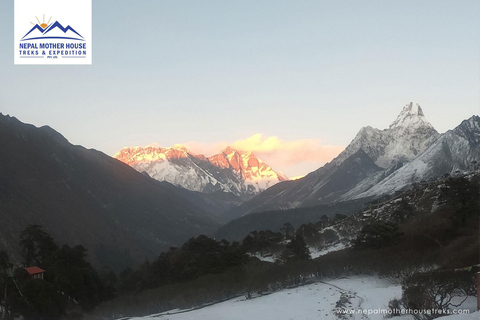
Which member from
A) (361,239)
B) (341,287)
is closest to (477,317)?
(341,287)

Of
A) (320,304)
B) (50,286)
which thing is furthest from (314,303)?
(50,286)

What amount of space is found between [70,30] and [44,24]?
135 inches

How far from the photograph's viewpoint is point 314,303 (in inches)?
2036

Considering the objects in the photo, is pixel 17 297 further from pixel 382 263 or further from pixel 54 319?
pixel 382 263

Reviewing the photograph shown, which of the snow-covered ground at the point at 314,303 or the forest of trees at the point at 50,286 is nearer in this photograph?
the snow-covered ground at the point at 314,303

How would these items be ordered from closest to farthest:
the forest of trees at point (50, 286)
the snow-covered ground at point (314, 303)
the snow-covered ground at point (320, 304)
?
the snow-covered ground at point (320, 304)
the snow-covered ground at point (314, 303)
the forest of trees at point (50, 286)

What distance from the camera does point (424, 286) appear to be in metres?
36.4

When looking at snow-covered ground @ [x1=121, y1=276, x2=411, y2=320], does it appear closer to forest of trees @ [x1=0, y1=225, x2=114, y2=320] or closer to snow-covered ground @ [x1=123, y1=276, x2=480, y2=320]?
snow-covered ground @ [x1=123, y1=276, x2=480, y2=320]

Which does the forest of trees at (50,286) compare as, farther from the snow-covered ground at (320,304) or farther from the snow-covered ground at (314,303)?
the snow-covered ground at (320,304)

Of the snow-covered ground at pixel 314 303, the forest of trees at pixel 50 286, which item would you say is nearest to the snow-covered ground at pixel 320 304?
the snow-covered ground at pixel 314 303

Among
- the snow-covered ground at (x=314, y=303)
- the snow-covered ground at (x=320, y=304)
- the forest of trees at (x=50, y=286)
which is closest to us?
the snow-covered ground at (x=320, y=304)

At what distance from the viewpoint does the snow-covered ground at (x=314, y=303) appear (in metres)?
45.7

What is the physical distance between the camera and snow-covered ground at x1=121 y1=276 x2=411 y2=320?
45.7 metres

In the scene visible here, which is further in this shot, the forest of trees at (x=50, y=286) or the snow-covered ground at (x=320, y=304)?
the forest of trees at (x=50, y=286)
